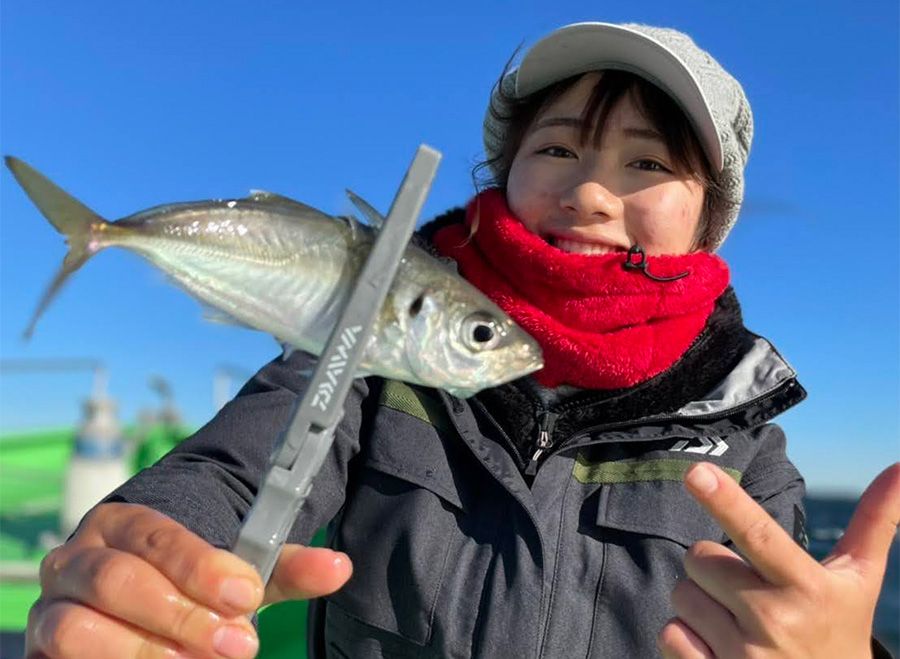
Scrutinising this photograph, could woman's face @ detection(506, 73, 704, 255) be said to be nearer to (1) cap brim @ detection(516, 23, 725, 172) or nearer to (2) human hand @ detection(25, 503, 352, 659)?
(1) cap brim @ detection(516, 23, 725, 172)

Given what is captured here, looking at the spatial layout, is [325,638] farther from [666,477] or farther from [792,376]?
[792,376]

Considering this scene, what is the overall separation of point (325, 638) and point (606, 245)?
1486 mm

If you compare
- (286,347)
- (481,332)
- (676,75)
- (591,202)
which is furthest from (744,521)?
(676,75)

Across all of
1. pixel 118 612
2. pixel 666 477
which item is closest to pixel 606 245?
pixel 666 477

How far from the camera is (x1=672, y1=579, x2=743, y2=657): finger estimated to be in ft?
4.86

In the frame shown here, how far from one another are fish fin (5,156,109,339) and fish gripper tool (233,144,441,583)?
0.40 m

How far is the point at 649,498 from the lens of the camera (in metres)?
2.35

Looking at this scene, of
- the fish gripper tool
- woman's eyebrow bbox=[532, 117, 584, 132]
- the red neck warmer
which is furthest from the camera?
woman's eyebrow bbox=[532, 117, 584, 132]

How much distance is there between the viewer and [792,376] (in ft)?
8.24

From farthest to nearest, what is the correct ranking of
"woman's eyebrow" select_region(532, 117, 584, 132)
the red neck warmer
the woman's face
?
1. "woman's eyebrow" select_region(532, 117, 584, 132)
2. the woman's face
3. the red neck warmer

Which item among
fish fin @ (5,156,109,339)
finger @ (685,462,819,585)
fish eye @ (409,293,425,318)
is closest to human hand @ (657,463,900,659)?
finger @ (685,462,819,585)

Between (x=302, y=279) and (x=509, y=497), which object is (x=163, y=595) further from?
(x=509, y=497)

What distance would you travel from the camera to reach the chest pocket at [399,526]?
2.25 meters

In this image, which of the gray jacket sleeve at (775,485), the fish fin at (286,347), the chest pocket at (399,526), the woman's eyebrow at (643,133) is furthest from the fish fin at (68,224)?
the gray jacket sleeve at (775,485)
